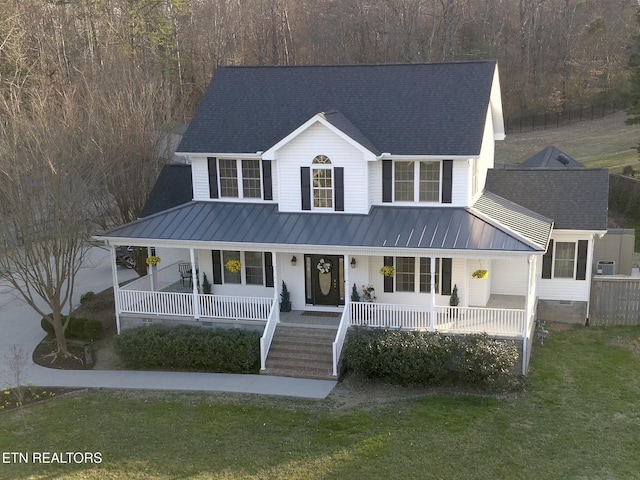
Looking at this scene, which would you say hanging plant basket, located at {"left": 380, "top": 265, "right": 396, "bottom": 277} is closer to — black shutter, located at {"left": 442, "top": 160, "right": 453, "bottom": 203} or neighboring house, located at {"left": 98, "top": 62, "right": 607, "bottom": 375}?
neighboring house, located at {"left": 98, "top": 62, "right": 607, "bottom": 375}

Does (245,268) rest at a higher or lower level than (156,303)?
higher

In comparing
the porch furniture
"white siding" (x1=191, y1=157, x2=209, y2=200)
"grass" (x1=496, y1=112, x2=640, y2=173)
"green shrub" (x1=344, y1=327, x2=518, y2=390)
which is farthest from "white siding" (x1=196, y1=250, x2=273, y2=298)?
"grass" (x1=496, y1=112, x2=640, y2=173)

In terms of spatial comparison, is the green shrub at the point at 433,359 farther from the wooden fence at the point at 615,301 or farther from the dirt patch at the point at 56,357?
the dirt patch at the point at 56,357

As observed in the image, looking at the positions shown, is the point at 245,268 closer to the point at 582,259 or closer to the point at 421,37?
the point at 582,259

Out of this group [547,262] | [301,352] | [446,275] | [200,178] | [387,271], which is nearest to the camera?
[301,352]

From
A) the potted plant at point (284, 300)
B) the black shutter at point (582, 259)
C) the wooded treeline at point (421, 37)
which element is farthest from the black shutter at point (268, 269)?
the wooded treeline at point (421, 37)

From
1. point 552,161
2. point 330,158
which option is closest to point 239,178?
point 330,158

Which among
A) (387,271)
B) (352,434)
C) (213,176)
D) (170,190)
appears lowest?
(352,434)
